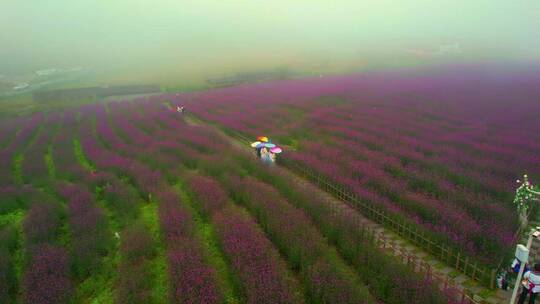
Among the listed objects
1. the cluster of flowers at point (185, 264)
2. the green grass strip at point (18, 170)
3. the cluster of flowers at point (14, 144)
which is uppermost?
Result: the cluster of flowers at point (185, 264)

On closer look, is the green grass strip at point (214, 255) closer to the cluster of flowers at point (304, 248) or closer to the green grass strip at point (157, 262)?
the green grass strip at point (157, 262)

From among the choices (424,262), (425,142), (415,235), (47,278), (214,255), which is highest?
(425,142)

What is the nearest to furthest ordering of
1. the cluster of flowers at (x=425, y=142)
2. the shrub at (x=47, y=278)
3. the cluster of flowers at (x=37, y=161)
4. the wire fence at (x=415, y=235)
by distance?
the shrub at (x=47, y=278) → the wire fence at (x=415, y=235) → the cluster of flowers at (x=425, y=142) → the cluster of flowers at (x=37, y=161)

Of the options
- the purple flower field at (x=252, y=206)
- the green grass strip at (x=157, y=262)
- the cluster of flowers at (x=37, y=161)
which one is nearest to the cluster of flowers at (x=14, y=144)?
the purple flower field at (x=252, y=206)

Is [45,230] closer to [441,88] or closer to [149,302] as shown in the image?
[149,302]

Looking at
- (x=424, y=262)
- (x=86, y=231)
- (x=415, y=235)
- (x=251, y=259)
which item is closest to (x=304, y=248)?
(x=251, y=259)

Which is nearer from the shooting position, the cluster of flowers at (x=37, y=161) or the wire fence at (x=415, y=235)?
the wire fence at (x=415, y=235)

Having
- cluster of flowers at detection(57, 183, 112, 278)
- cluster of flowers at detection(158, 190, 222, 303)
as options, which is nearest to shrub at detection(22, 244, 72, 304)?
cluster of flowers at detection(57, 183, 112, 278)

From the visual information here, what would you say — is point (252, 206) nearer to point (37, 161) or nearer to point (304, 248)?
point (304, 248)
